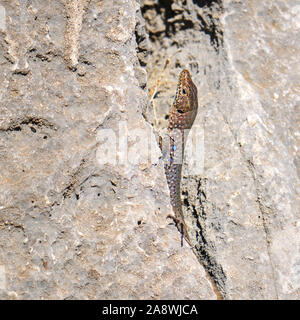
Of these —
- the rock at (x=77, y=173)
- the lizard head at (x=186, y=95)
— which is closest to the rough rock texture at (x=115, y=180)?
the rock at (x=77, y=173)

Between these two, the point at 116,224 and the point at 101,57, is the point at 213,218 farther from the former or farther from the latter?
the point at 101,57

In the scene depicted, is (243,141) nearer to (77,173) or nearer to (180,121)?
(180,121)

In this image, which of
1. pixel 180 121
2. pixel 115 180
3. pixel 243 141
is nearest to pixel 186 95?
pixel 180 121

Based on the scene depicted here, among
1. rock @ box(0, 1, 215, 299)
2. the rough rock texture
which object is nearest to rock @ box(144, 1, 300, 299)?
the rough rock texture

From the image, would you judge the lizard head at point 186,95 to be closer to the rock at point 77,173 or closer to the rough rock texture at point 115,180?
the rough rock texture at point 115,180
